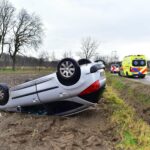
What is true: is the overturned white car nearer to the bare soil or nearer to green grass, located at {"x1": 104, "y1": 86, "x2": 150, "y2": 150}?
the bare soil

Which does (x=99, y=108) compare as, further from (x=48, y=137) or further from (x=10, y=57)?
(x=10, y=57)

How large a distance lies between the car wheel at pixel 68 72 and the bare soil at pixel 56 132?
990 mm

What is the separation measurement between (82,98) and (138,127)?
1.51 metres

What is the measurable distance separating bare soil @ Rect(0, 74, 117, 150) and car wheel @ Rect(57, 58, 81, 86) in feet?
3.25

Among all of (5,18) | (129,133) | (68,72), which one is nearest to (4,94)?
(68,72)

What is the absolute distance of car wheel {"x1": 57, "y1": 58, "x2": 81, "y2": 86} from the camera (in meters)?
8.18

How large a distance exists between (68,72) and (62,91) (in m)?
0.51

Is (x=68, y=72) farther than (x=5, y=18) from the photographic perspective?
No

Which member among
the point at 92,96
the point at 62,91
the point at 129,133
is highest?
the point at 62,91

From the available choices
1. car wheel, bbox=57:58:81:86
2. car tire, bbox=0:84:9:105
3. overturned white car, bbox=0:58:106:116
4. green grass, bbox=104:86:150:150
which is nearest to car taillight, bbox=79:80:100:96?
overturned white car, bbox=0:58:106:116

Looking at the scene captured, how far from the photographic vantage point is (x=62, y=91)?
8.43m

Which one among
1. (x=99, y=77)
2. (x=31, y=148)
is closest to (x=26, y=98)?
(x=99, y=77)

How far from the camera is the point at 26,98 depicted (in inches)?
359

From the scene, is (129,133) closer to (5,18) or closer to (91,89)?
(91,89)
